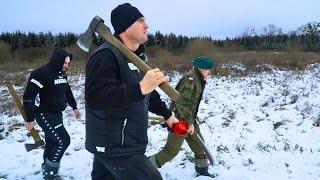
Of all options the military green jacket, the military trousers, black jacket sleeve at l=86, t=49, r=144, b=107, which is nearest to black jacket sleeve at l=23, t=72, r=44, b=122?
the military trousers

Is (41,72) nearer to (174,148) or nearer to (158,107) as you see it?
(174,148)

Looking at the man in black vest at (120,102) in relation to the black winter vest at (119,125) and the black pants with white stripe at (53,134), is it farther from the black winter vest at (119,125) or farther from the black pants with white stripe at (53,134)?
the black pants with white stripe at (53,134)

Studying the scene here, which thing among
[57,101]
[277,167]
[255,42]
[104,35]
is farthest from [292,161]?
[255,42]

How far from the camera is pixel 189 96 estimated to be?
19.8 ft

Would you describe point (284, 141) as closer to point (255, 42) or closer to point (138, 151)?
point (138, 151)

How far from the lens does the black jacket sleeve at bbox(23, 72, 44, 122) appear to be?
20.2 feet

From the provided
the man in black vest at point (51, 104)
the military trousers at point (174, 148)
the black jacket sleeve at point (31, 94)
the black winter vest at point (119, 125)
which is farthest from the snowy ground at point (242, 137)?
the black winter vest at point (119, 125)

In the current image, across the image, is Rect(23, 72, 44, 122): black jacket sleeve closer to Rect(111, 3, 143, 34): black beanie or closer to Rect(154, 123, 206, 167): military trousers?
Rect(154, 123, 206, 167): military trousers

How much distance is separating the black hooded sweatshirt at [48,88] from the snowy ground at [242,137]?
134 cm

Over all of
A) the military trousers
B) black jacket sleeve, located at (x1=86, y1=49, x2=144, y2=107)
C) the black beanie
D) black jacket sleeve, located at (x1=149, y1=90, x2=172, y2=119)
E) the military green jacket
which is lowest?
the military trousers

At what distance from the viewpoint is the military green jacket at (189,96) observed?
19.7 feet

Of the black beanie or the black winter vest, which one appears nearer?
the black winter vest

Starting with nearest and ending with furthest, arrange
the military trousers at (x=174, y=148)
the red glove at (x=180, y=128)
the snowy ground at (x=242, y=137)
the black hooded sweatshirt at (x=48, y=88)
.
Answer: the red glove at (x=180, y=128)
the military trousers at (x=174, y=148)
the black hooded sweatshirt at (x=48, y=88)
the snowy ground at (x=242, y=137)

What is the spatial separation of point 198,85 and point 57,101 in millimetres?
2113
